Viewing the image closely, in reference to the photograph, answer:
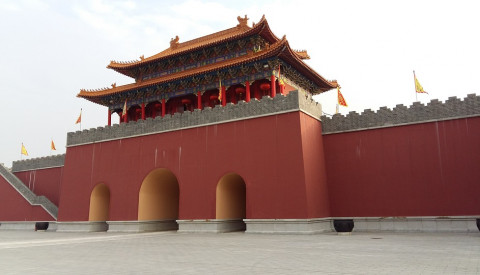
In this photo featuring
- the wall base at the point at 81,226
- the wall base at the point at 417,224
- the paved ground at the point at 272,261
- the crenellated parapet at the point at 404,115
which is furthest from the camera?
the wall base at the point at 81,226

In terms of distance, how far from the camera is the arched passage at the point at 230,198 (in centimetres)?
1464

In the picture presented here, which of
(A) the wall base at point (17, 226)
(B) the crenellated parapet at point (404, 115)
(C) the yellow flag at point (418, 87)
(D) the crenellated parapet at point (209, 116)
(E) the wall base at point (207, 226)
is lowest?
(A) the wall base at point (17, 226)

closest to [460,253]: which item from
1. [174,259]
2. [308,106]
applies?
[174,259]

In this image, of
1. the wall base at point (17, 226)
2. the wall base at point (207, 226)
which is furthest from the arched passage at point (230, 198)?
the wall base at point (17, 226)

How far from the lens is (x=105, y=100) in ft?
72.7

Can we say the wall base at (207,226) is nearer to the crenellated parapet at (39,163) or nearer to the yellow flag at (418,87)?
the yellow flag at (418,87)

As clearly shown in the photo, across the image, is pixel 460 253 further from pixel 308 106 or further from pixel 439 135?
pixel 308 106

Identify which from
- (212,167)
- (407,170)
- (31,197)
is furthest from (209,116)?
(31,197)

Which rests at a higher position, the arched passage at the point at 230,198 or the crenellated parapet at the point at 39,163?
the crenellated parapet at the point at 39,163

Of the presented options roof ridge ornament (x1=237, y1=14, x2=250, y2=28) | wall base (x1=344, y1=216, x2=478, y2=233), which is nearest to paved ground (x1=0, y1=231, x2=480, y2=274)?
wall base (x1=344, y1=216, x2=478, y2=233)

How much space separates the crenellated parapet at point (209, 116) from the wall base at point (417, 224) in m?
4.60

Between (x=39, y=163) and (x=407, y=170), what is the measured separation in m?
21.8

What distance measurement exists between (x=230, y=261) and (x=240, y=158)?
792cm

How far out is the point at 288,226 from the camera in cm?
1284
